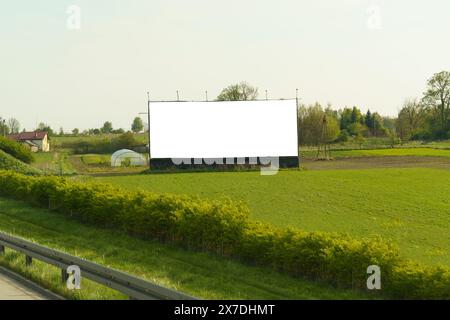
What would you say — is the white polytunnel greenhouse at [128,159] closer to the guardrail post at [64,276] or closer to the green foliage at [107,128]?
the guardrail post at [64,276]

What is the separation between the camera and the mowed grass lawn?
23.4 m

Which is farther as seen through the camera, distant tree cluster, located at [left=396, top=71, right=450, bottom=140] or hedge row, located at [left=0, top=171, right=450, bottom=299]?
distant tree cluster, located at [left=396, top=71, right=450, bottom=140]

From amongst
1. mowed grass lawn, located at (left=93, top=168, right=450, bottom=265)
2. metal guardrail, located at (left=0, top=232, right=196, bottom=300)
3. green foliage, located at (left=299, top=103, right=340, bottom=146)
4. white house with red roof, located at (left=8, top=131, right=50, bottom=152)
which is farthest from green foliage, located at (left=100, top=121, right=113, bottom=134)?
metal guardrail, located at (left=0, top=232, right=196, bottom=300)

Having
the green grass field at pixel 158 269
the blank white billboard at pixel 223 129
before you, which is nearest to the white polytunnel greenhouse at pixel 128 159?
the blank white billboard at pixel 223 129

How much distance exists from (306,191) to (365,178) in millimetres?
9164

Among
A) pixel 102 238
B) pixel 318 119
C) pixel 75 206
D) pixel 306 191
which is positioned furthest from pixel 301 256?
pixel 318 119

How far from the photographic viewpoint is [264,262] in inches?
641

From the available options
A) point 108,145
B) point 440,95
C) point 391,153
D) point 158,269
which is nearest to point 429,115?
point 440,95

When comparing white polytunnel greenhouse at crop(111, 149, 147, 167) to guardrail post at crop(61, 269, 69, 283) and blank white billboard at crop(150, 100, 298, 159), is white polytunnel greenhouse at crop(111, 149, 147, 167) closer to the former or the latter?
blank white billboard at crop(150, 100, 298, 159)

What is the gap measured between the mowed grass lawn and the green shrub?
60.1ft

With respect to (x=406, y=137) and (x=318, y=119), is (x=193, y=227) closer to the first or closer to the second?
(x=318, y=119)

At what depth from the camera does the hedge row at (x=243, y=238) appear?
550 inches

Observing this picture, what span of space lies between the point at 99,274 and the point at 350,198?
25.8 meters

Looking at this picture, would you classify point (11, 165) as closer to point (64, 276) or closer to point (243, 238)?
point (243, 238)
